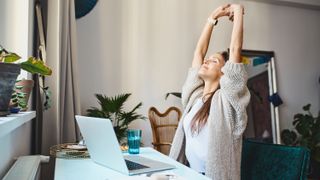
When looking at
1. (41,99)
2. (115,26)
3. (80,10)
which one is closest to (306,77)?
(115,26)

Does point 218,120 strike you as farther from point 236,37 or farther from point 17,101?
point 17,101

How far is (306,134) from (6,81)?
11.8ft

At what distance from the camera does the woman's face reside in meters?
1.59

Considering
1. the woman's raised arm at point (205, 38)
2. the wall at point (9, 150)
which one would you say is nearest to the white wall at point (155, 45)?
the woman's raised arm at point (205, 38)

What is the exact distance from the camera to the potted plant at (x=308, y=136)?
11.7 feet

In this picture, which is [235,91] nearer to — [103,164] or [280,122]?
[103,164]

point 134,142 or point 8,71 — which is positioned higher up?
point 8,71

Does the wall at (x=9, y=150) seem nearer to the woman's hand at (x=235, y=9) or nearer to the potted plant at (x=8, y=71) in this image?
the potted plant at (x=8, y=71)

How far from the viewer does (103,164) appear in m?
1.17

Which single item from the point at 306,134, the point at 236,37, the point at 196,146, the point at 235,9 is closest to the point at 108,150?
the point at 196,146

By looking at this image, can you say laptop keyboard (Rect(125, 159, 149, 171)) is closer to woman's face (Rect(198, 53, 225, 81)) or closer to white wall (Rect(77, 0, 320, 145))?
woman's face (Rect(198, 53, 225, 81))

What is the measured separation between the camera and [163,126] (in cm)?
317

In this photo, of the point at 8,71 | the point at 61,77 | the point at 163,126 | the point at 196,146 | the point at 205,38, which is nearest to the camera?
the point at 8,71

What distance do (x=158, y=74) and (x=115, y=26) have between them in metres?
0.74
